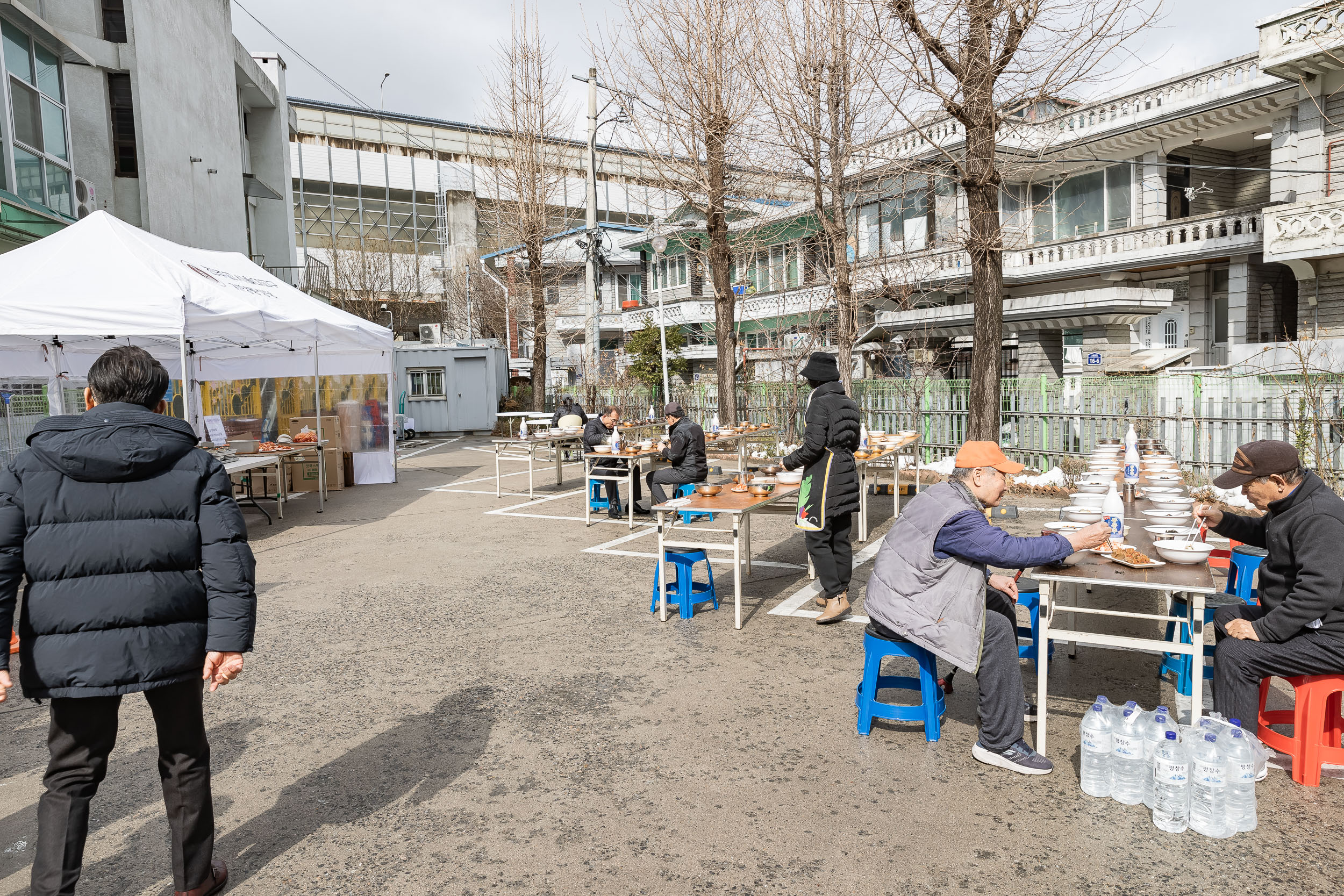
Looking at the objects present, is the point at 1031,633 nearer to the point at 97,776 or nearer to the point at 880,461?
the point at 97,776

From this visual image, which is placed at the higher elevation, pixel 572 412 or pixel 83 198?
pixel 83 198

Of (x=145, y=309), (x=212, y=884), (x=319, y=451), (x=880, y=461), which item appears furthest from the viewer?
(x=319, y=451)

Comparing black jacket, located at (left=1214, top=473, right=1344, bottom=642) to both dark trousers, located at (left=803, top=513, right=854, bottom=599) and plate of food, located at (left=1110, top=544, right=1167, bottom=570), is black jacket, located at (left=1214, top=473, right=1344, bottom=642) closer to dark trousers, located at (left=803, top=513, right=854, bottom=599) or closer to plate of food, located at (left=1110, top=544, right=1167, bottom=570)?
plate of food, located at (left=1110, top=544, right=1167, bottom=570)

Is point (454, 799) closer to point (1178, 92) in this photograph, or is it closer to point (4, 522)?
point (4, 522)

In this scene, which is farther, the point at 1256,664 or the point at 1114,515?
the point at 1114,515

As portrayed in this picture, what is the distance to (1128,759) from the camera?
348 centimetres

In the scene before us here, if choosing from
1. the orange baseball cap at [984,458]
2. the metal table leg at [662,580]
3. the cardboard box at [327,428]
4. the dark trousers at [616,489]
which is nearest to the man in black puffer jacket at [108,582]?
the orange baseball cap at [984,458]

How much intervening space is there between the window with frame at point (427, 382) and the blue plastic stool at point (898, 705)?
2863cm

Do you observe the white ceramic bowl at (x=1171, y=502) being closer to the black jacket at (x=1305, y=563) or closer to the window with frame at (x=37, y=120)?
the black jacket at (x=1305, y=563)

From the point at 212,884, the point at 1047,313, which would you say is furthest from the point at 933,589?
the point at 1047,313

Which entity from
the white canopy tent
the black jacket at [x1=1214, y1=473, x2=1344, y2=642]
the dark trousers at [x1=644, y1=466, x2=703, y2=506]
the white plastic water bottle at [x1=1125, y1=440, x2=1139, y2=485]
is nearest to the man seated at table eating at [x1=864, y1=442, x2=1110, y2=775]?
the black jacket at [x1=1214, y1=473, x2=1344, y2=642]

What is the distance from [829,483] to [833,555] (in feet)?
1.81

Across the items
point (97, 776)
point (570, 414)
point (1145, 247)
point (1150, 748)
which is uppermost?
point (1145, 247)

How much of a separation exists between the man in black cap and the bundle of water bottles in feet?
0.90
